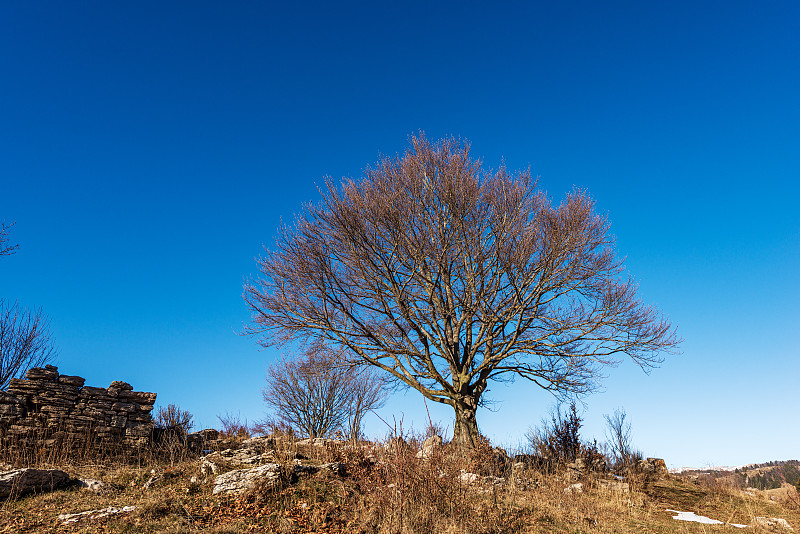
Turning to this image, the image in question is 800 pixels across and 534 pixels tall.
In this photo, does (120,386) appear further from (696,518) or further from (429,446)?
(696,518)

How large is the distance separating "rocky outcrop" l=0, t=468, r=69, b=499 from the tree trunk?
29.0ft

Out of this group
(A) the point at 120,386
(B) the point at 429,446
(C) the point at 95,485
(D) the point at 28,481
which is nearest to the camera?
(B) the point at 429,446

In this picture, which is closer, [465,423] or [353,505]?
[353,505]

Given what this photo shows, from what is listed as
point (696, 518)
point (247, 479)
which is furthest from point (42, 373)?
point (696, 518)

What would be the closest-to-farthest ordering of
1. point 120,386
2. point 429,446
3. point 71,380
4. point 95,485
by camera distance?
point 429,446 → point 95,485 → point 71,380 → point 120,386

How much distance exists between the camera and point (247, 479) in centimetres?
805

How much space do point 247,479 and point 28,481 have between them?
3.66 metres

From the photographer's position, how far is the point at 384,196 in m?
13.2

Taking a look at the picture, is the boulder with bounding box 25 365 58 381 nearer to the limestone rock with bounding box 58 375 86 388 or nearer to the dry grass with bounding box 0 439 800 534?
the limestone rock with bounding box 58 375 86 388

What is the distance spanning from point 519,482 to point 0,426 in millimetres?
11621

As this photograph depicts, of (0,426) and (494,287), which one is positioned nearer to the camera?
(0,426)

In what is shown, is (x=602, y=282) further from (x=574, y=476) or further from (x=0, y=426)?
(x=0, y=426)

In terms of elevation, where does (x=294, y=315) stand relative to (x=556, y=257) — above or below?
below

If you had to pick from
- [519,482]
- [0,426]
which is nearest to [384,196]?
[519,482]
